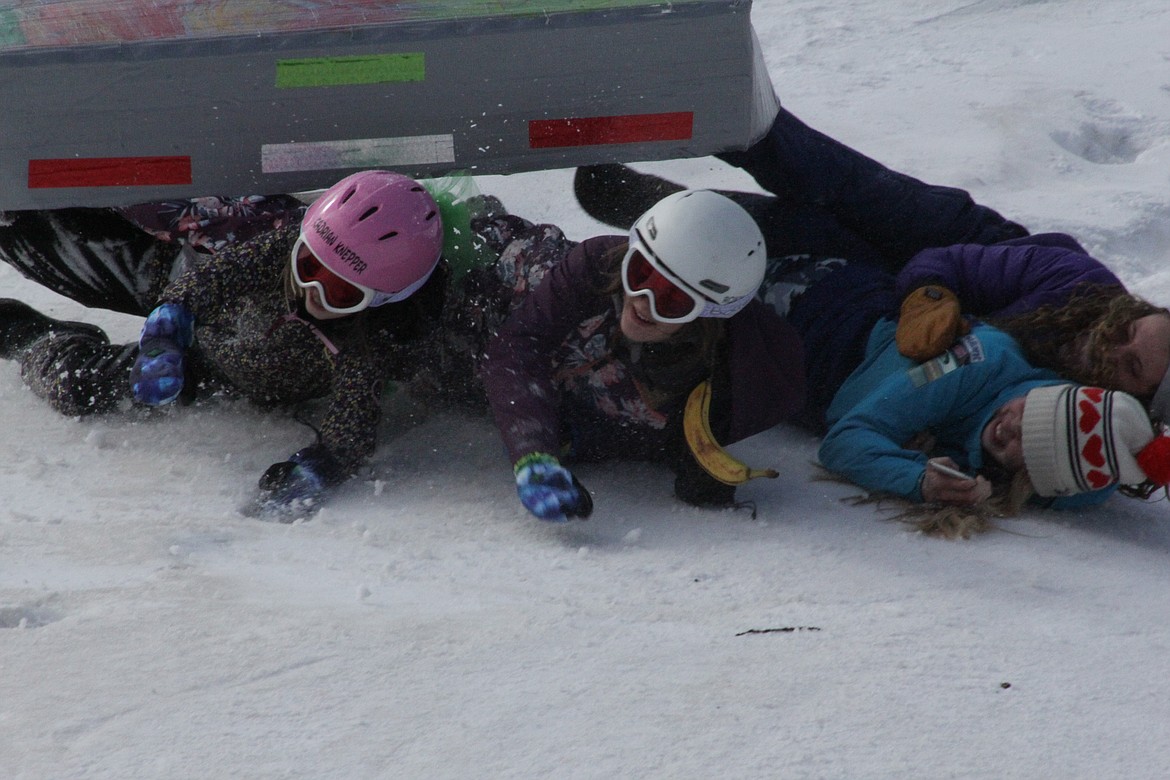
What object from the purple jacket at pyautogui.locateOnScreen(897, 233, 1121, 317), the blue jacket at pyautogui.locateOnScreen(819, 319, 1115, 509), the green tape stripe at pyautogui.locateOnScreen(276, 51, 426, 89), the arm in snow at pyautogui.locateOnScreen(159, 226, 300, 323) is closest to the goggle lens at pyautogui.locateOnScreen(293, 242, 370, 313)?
the arm in snow at pyautogui.locateOnScreen(159, 226, 300, 323)

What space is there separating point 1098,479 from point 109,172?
116 inches

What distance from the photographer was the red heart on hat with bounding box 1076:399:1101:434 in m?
2.73

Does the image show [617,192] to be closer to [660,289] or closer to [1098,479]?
[660,289]

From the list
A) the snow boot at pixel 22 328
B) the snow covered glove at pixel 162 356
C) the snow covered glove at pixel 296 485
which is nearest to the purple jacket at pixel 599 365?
the snow covered glove at pixel 296 485

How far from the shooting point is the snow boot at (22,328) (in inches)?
138

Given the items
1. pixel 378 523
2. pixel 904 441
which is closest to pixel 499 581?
pixel 378 523

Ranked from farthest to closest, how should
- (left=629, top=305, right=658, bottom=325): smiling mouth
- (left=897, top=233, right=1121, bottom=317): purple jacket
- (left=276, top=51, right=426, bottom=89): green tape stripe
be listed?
(left=897, top=233, right=1121, bottom=317): purple jacket < (left=276, top=51, right=426, bottom=89): green tape stripe < (left=629, top=305, right=658, bottom=325): smiling mouth

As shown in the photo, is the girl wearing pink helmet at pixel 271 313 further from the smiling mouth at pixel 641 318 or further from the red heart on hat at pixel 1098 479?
the red heart on hat at pixel 1098 479

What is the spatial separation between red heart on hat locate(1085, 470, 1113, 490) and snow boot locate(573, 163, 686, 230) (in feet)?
5.63

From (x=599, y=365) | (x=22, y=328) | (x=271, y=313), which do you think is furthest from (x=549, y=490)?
(x=22, y=328)

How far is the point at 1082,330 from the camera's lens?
305 centimetres

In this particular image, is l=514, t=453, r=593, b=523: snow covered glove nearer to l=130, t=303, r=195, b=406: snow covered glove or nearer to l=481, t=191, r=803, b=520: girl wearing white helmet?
l=481, t=191, r=803, b=520: girl wearing white helmet

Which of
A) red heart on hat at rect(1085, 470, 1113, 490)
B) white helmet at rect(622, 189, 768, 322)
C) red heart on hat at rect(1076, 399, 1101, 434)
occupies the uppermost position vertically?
white helmet at rect(622, 189, 768, 322)

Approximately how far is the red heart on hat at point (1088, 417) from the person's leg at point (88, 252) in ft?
8.93
